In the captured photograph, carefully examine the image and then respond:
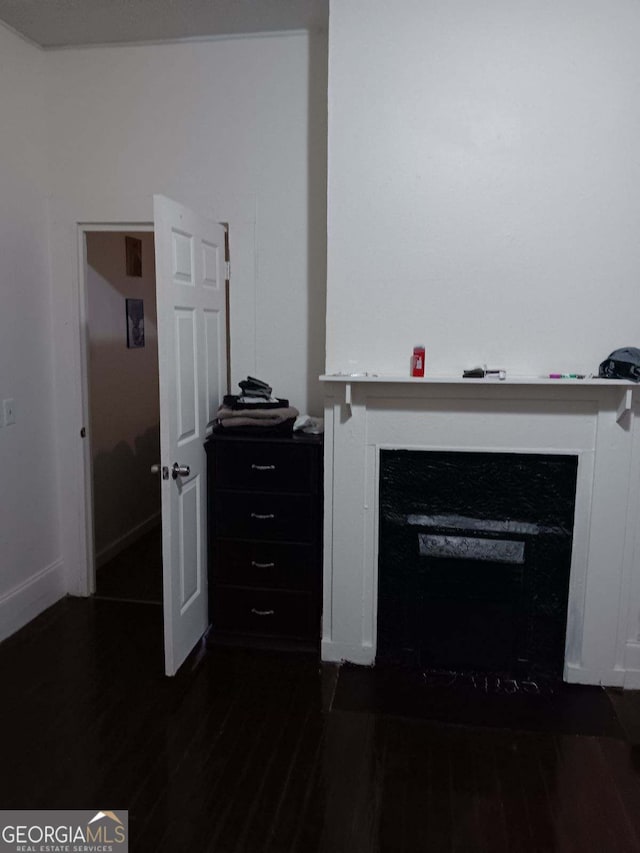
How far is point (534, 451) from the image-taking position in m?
2.87

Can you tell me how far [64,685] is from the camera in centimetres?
289

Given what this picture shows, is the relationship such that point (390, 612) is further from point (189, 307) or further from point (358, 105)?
point (358, 105)

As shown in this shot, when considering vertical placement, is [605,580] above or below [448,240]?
below

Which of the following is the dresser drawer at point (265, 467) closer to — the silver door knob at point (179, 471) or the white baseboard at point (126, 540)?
the silver door knob at point (179, 471)

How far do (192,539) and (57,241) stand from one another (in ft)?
5.84

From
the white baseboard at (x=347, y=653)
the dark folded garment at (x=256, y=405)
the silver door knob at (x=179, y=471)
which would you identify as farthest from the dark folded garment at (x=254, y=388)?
the white baseboard at (x=347, y=653)

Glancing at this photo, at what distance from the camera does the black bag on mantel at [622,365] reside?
8.67 ft

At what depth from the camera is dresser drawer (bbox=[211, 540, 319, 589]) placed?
3.14 metres

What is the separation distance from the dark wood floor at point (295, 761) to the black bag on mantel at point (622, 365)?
53.8 inches

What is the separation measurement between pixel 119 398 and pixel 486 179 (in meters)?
2.78

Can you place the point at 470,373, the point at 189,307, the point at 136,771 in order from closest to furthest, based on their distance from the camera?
the point at 136,771, the point at 470,373, the point at 189,307

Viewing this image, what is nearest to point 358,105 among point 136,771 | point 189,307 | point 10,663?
point 189,307

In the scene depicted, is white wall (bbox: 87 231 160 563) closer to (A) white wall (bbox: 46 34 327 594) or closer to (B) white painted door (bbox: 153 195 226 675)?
(A) white wall (bbox: 46 34 327 594)

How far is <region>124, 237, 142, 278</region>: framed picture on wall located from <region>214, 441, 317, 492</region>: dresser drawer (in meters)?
1.95
